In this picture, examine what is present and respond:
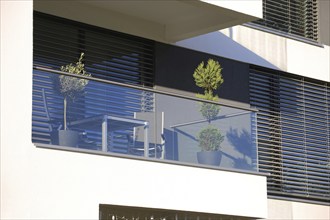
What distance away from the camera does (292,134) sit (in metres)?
18.6

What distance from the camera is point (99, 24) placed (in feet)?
50.5

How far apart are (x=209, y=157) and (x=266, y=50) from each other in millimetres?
5136

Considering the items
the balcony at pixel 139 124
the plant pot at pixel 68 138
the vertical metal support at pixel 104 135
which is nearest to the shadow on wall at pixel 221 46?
the balcony at pixel 139 124

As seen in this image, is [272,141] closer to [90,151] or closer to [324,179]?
[324,179]

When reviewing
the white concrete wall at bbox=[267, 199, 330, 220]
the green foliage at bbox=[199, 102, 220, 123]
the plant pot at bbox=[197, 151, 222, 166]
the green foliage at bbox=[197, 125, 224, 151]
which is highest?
the green foliage at bbox=[199, 102, 220, 123]

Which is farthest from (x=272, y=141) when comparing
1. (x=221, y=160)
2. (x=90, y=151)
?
(x=90, y=151)

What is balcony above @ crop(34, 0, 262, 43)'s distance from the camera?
583 inches

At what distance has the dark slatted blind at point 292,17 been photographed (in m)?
19.1

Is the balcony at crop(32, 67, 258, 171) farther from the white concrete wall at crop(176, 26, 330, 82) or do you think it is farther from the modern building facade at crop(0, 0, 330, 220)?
the white concrete wall at crop(176, 26, 330, 82)

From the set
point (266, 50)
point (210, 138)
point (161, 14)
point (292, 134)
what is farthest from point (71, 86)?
point (292, 134)

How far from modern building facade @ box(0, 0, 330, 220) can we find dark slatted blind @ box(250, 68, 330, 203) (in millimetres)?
27

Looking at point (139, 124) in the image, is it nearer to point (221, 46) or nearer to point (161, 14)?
point (161, 14)

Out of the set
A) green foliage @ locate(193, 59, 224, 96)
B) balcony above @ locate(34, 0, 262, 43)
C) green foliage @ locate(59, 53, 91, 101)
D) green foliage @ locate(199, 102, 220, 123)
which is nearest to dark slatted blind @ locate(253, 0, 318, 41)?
green foliage @ locate(193, 59, 224, 96)

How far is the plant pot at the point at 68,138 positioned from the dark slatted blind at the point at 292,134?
638 centimetres
